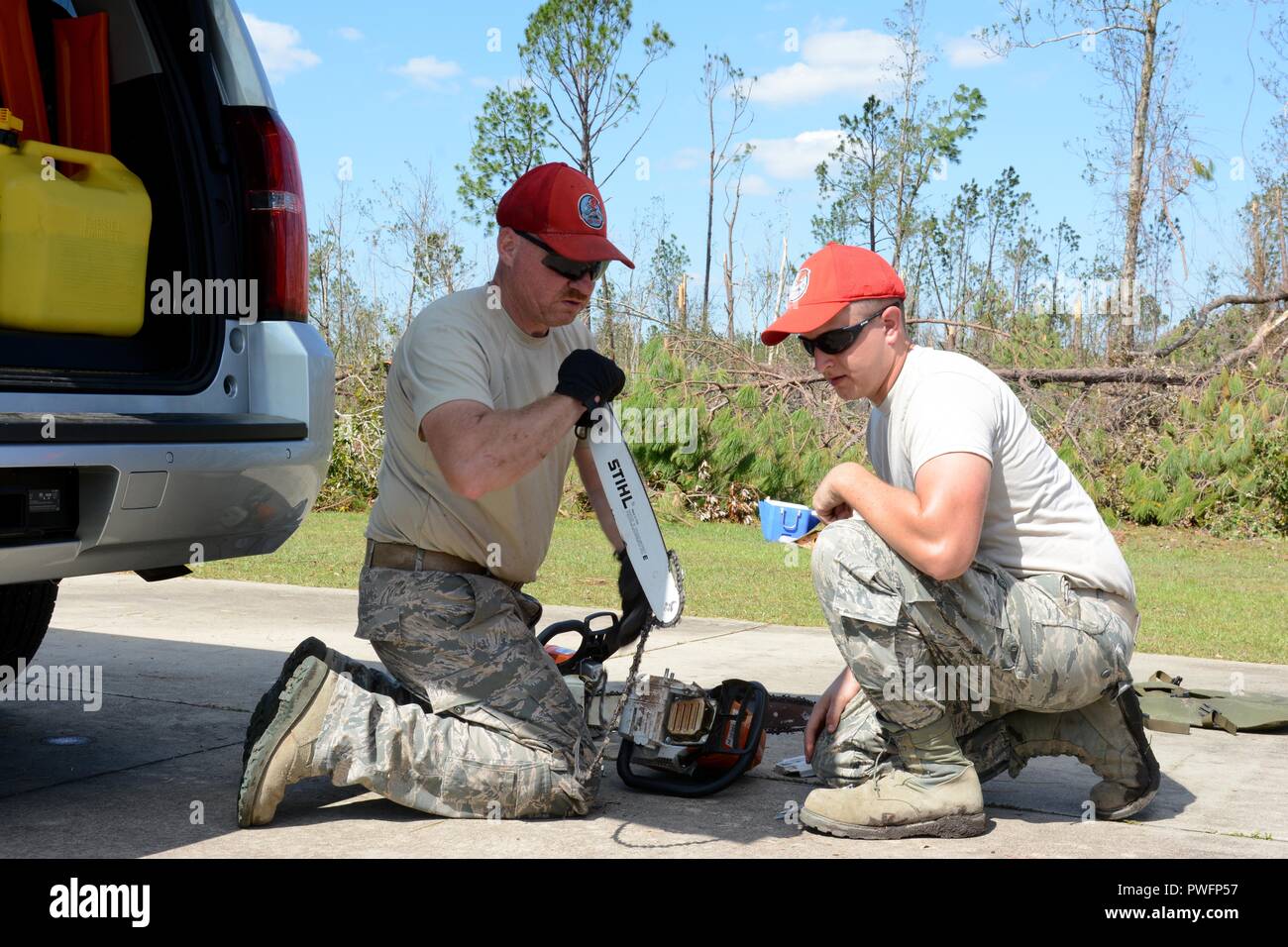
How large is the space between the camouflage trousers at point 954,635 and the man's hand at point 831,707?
0.27m

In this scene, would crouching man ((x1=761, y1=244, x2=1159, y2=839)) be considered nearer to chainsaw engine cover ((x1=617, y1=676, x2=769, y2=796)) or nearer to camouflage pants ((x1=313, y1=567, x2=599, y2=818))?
chainsaw engine cover ((x1=617, y1=676, x2=769, y2=796))

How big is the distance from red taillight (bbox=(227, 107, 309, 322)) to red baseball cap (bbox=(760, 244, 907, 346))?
4.05ft

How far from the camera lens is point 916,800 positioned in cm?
304

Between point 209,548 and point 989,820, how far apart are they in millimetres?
2020

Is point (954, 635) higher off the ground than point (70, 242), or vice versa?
point (70, 242)

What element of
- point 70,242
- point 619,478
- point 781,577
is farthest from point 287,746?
point 781,577

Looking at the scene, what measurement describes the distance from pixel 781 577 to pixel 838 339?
526 cm

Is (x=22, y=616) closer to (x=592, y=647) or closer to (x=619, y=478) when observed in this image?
(x=592, y=647)

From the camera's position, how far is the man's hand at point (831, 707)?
3398 millimetres

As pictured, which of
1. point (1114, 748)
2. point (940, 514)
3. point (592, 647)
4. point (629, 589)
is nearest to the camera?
point (940, 514)

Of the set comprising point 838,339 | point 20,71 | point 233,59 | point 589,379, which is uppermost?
point 233,59

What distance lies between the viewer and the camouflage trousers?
3002 mm
